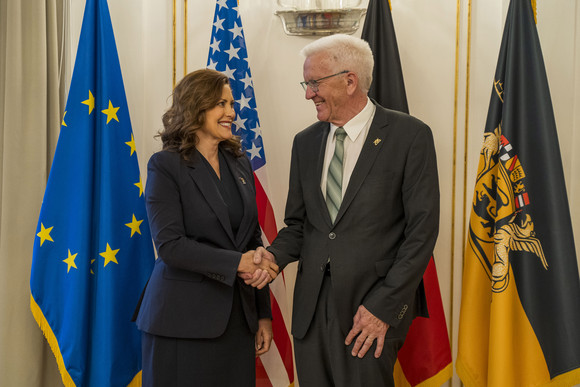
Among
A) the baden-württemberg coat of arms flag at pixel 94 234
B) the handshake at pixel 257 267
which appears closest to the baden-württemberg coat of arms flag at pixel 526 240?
the handshake at pixel 257 267

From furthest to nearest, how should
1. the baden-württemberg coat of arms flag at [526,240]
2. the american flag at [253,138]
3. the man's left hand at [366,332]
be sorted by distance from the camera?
the american flag at [253,138] < the baden-württemberg coat of arms flag at [526,240] < the man's left hand at [366,332]

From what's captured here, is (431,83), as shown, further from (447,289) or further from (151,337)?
(151,337)

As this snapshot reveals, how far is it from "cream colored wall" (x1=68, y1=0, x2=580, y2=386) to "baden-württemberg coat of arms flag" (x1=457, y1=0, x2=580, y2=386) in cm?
32

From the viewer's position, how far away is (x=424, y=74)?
3.18 metres

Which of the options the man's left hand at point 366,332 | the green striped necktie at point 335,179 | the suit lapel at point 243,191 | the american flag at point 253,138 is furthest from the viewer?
the american flag at point 253,138

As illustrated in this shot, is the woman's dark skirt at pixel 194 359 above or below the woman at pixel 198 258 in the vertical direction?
below

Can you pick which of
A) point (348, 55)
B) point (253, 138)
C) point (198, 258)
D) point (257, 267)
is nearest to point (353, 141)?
point (348, 55)

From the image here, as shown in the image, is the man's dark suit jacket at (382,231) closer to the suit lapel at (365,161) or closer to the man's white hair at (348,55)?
the suit lapel at (365,161)

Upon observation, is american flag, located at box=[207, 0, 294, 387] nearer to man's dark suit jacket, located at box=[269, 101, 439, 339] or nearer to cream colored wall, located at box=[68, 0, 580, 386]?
cream colored wall, located at box=[68, 0, 580, 386]

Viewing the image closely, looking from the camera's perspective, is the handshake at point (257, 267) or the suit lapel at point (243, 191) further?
the suit lapel at point (243, 191)

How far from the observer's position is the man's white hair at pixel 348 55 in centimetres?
223

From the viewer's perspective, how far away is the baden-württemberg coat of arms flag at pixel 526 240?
255 cm

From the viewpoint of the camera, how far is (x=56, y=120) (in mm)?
2857

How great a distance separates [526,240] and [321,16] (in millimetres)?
1593
